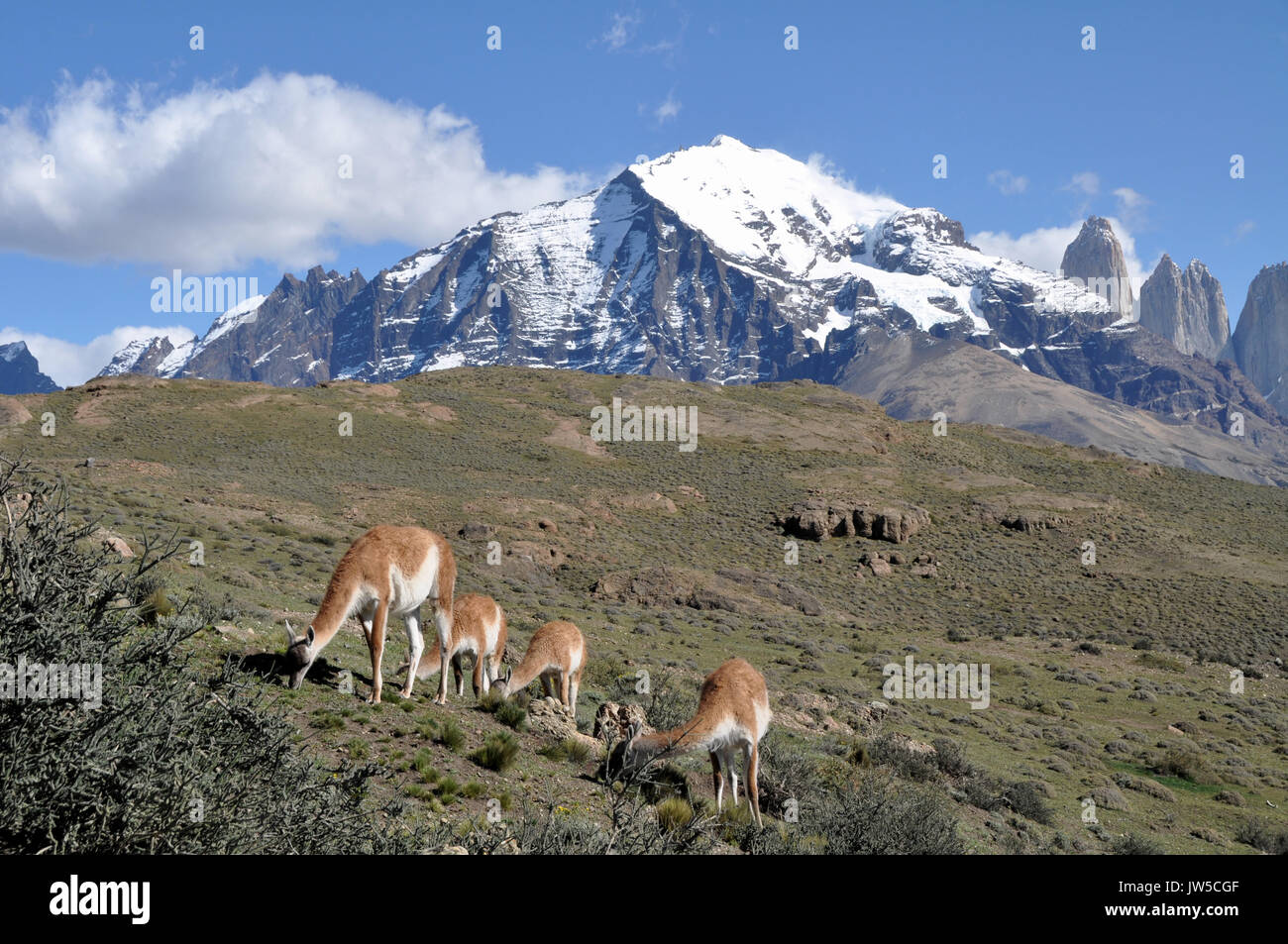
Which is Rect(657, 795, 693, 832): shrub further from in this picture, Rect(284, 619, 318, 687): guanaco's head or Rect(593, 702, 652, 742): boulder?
Rect(284, 619, 318, 687): guanaco's head

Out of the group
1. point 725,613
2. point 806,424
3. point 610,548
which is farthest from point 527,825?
point 806,424

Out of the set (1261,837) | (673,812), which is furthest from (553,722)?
(1261,837)

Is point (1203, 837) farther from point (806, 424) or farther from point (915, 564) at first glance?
point (806, 424)

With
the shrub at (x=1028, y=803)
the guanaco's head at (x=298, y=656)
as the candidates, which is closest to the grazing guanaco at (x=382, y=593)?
the guanaco's head at (x=298, y=656)

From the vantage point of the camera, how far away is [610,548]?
44438 millimetres

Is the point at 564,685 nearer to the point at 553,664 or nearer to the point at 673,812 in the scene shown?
the point at 553,664

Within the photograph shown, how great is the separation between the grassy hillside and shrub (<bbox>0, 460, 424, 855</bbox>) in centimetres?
164

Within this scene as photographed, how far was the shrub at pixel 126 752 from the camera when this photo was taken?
3.67m

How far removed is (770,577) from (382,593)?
34862 millimetres

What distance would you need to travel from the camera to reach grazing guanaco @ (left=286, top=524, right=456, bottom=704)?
28.7ft

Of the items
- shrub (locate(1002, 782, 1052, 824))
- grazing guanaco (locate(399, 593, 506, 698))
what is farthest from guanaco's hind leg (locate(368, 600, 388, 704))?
shrub (locate(1002, 782, 1052, 824))

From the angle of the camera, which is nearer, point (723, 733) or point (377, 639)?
point (723, 733)

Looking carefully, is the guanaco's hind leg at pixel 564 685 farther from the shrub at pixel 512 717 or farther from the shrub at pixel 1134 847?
the shrub at pixel 1134 847

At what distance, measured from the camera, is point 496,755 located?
891 cm
